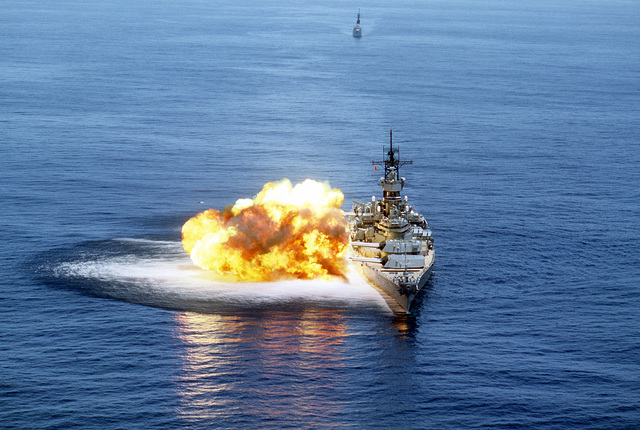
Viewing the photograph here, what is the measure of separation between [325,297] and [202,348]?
85.3 ft

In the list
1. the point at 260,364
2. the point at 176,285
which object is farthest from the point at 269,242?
the point at 260,364

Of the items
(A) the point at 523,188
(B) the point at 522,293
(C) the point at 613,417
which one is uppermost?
(A) the point at 523,188

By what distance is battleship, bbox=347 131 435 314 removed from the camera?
5256 inches

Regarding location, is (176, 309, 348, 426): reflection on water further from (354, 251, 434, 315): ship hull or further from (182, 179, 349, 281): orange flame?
(182, 179, 349, 281): orange flame

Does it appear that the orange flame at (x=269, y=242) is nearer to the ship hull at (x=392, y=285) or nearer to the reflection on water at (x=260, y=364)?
the ship hull at (x=392, y=285)

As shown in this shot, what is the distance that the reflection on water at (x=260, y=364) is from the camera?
10106 centimetres

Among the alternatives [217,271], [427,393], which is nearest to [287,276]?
[217,271]

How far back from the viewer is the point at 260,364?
366ft

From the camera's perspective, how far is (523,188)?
197500mm

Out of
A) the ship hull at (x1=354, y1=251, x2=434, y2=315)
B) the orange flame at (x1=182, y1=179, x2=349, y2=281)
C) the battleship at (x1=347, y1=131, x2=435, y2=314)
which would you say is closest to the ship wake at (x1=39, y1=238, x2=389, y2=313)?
the ship hull at (x1=354, y1=251, x2=434, y2=315)

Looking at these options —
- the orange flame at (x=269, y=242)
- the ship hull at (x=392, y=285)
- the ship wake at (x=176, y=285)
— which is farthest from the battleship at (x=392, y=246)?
the orange flame at (x=269, y=242)

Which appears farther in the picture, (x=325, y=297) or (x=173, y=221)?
(x=173, y=221)

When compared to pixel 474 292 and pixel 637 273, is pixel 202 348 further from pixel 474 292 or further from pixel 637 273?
pixel 637 273

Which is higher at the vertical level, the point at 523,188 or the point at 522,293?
the point at 523,188
